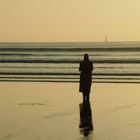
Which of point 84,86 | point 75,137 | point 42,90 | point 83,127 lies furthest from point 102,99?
point 75,137

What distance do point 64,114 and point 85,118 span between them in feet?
3.08

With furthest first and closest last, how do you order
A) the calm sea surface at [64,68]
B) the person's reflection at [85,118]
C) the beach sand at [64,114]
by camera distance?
the calm sea surface at [64,68]
the person's reflection at [85,118]
the beach sand at [64,114]

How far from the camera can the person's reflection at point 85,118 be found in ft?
41.2

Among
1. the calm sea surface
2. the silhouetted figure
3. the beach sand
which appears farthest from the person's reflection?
the calm sea surface

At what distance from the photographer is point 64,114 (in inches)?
602

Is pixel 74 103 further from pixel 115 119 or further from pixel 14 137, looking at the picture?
pixel 14 137

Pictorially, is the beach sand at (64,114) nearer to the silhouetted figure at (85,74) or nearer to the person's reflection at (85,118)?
the person's reflection at (85,118)

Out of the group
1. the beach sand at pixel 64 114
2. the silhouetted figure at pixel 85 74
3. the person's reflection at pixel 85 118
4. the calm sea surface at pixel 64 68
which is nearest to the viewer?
the beach sand at pixel 64 114

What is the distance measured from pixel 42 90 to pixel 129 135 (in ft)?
41.3

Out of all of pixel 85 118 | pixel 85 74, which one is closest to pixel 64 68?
pixel 85 74

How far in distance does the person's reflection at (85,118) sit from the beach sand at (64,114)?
0.12m

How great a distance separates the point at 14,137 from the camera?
1150cm

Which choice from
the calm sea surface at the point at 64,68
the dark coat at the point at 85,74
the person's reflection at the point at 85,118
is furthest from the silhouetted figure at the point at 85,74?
the calm sea surface at the point at 64,68

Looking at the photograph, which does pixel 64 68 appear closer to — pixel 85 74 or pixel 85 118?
pixel 85 74
